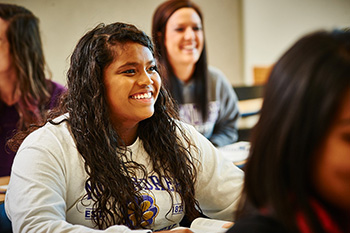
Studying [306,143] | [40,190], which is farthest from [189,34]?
[306,143]

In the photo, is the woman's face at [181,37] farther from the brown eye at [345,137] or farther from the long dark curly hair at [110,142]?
the brown eye at [345,137]

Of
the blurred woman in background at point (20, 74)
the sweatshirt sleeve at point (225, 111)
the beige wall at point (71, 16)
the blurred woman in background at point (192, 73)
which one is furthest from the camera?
the beige wall at point (71, 16)

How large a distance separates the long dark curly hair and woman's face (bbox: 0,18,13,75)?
42.5 inches

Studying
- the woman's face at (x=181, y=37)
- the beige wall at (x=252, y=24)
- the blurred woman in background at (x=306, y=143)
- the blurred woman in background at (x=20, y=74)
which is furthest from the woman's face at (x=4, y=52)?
the beige wall at (x=252, y=24)

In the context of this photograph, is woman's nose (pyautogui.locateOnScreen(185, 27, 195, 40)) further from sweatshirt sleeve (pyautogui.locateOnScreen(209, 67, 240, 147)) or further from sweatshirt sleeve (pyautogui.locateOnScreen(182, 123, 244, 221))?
sweatshirt sleeve (pyautogui.locateOnScreen(182, 123, 244, 221))

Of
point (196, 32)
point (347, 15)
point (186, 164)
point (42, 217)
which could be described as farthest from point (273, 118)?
point (347, 15)

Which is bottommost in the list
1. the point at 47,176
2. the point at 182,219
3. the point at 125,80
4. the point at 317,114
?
the point at 182,219

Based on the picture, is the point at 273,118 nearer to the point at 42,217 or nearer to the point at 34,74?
the point at 42,217

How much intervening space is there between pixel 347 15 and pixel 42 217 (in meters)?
5.58

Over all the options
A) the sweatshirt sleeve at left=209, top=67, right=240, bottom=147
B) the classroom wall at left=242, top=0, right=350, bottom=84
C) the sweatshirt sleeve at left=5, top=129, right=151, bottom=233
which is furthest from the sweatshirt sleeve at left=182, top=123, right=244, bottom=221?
the classroom wall at left=242, top=0, right=350, bottom=84

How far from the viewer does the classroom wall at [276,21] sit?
5871 millimetres

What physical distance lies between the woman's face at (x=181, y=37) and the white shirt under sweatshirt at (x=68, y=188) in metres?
1.36

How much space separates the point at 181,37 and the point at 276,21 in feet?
11.7

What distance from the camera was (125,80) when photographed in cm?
141
